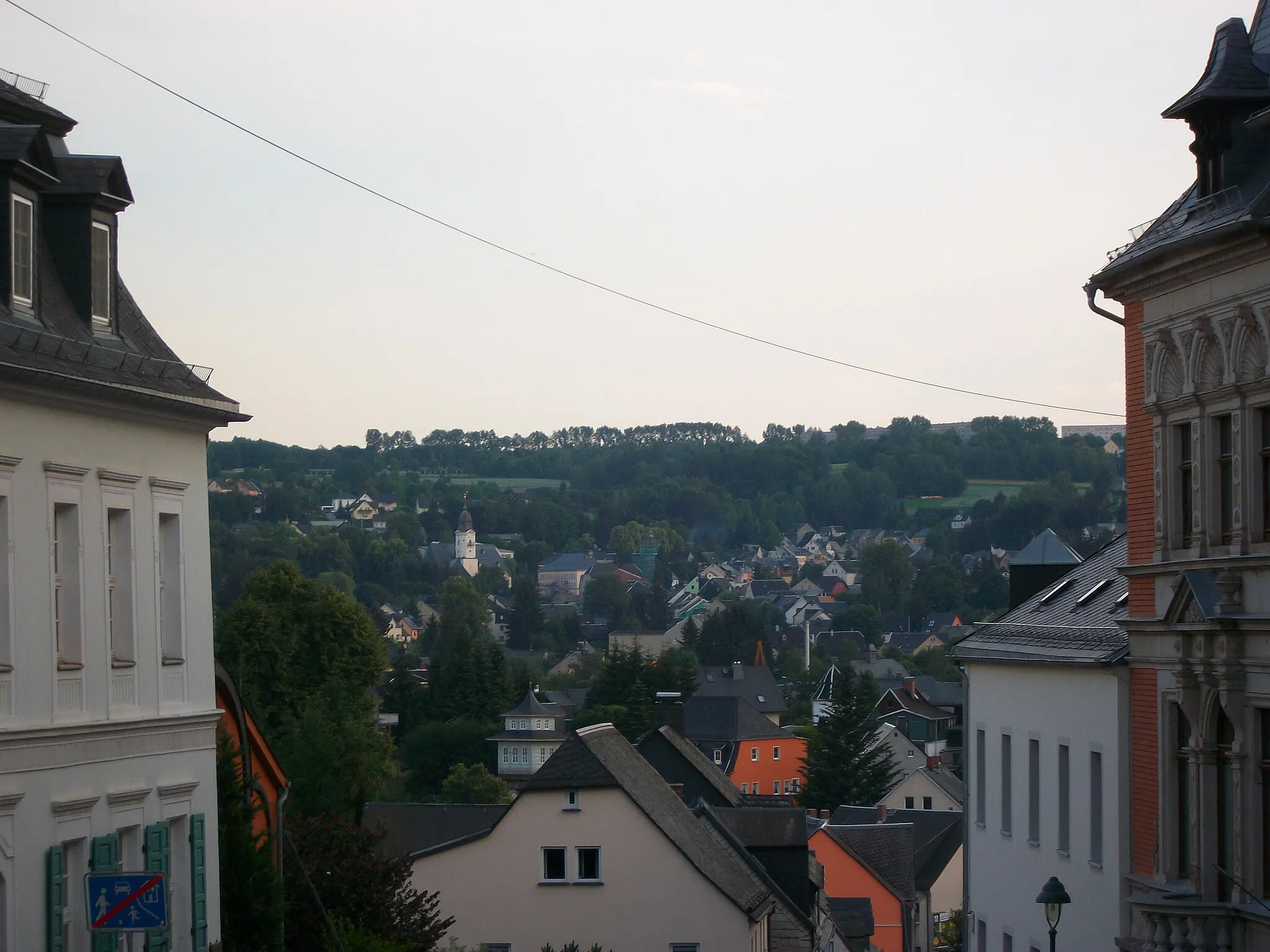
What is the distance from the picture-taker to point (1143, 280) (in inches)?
869

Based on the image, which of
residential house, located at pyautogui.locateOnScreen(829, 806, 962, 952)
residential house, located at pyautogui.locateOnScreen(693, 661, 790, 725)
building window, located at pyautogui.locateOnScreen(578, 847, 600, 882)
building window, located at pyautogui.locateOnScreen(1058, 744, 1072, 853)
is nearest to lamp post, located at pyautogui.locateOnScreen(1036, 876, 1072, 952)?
building window, located at pyautogui.locateOnScreen(1058, 744, 1072, 853)

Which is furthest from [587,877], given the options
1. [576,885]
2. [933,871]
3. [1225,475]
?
[933,871]

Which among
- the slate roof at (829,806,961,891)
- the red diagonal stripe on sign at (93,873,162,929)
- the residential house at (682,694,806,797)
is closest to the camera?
the red diagonal stripe on sign at (93,873,162,929)

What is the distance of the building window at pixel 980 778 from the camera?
31609 mm

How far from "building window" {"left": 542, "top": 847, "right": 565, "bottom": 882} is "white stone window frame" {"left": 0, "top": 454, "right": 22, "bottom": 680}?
26.7m

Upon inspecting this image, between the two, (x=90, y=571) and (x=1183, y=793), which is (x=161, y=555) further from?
(x=1183, y=793)

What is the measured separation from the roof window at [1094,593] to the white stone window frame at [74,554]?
1546 cm

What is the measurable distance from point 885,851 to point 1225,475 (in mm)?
55017

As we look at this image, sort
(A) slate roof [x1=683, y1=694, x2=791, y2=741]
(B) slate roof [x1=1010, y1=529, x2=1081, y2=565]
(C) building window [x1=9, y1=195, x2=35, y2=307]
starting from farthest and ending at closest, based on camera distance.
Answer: (A) slate roof [x1=683, y1=694, x2=791, y2=741]
(B) slate roof [x1=1010, y1=529, x2=1081, y2=565]
(C) building window [x1=9, y1=195, x2=35, y2=307]

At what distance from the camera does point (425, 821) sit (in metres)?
66.1

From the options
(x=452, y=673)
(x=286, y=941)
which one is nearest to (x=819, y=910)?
(x=286, y=941)

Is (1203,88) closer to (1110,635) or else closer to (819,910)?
(1110,635)

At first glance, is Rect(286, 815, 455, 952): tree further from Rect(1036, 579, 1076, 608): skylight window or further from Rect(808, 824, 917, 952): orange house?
Rect(808, 824, 917, 952): orange house

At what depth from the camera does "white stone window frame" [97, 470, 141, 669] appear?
1830cm
